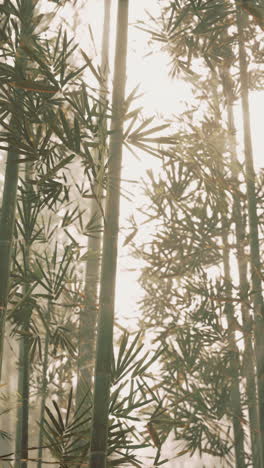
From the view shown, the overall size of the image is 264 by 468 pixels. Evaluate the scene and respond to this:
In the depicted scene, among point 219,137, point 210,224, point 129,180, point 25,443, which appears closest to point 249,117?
point 219,137

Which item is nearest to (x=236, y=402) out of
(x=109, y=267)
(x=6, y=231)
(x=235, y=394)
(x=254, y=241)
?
(x=235, y=394)

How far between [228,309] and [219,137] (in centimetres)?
162

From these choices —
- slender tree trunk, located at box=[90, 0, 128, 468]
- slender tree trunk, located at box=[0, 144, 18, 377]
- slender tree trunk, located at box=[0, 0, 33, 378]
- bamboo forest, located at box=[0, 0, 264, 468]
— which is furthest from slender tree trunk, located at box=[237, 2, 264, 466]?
slender tree trunk, located at box=[0, 144, 18, 377]

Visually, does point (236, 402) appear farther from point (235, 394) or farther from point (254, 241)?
point (254, 241)

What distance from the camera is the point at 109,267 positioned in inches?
84.7

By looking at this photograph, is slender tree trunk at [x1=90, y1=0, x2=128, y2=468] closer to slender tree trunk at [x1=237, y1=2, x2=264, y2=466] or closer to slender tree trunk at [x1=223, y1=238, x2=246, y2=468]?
slender tree trunk at [x1=237, y1=2, x2=264, y2=466]

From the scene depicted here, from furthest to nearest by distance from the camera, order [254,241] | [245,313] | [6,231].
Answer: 1. [245,313]
2. [254,241]
3. [6,231]

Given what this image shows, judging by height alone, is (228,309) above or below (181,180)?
below

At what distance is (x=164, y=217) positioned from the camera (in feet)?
14.4

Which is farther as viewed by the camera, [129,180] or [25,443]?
[25,443]

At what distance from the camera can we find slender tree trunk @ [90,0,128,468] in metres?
1.99

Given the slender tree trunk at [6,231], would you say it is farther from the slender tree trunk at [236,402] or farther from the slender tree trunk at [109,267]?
the slender tree trunk at [236,402]

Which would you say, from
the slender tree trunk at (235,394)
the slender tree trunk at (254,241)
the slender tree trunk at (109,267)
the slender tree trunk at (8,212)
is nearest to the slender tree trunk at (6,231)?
the slender tree trunk at (8,212)

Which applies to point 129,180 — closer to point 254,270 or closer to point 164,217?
point 254,270
